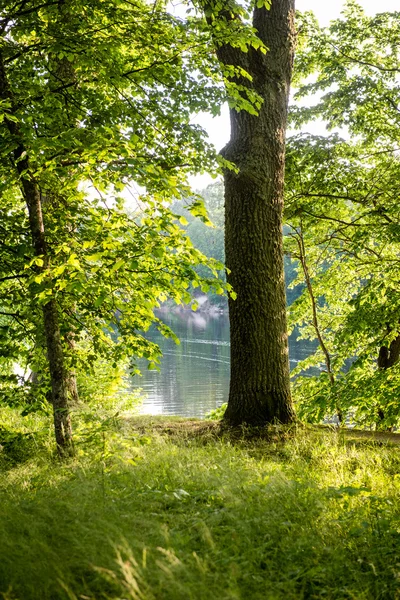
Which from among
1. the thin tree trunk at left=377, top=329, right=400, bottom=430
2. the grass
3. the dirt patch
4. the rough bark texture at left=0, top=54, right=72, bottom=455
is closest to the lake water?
the thin tree trunk at left=377, top=329, right=400, bottom=430

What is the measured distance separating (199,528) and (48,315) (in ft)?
9.40

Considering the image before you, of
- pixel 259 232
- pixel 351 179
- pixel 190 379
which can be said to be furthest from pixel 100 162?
pixel 190 379

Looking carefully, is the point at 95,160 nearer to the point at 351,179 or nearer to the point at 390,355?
the point at 351,179

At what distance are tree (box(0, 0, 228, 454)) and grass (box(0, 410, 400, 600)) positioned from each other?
48.7 inches

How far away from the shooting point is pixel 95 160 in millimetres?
4348

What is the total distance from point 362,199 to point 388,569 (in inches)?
324

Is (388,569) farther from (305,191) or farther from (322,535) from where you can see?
(305,191)

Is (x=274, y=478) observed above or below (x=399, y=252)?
below

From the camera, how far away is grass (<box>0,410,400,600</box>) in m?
2.12

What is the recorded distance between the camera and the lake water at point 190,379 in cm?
2922

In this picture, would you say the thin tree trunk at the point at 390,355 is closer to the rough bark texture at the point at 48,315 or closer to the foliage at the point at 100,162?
the foliage at the point at 100,162

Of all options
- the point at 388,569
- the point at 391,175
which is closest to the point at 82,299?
the point at 388,569

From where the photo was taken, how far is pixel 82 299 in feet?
16.8

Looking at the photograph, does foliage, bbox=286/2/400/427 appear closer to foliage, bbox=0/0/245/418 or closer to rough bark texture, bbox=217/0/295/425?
rough bark texture, bbox=217/0/295/425
